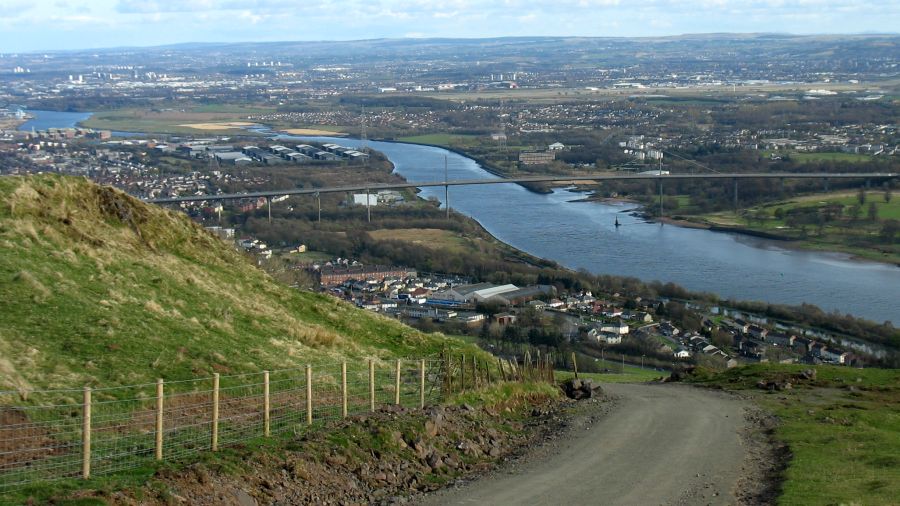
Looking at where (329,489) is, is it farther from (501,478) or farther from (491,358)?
(491,358)


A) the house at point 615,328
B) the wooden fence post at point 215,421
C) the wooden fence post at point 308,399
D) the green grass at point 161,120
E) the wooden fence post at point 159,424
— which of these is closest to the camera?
the wooden fence post at point 159,424

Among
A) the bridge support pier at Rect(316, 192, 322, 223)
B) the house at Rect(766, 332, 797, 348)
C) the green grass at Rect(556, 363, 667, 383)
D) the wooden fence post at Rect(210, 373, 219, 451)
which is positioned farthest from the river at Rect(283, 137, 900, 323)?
the wooden fence post at Rect(210, 373, 219, 451)

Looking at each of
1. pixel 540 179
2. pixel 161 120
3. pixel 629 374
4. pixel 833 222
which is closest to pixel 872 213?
pixel 833 222

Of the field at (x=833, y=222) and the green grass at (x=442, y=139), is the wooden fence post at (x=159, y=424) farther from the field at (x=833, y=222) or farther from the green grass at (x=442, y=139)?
the green grass at (x=442, y=139)

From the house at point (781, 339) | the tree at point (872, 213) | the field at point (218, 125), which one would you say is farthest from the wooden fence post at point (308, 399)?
the field at point (218, 125)

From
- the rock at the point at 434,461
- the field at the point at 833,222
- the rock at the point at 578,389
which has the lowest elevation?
the field at the point at 833,222

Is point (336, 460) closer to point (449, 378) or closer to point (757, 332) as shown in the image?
point (449, 378)

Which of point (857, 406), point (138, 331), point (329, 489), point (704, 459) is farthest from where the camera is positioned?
point (857, 406)

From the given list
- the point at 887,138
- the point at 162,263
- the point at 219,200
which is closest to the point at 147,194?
the point at 219,200
